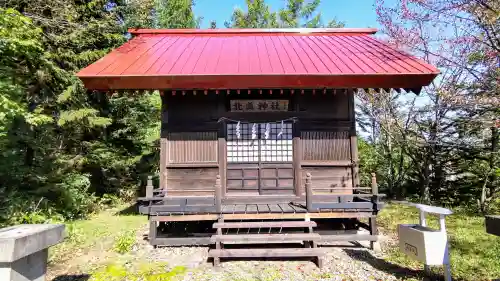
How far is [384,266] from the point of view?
17.6ft

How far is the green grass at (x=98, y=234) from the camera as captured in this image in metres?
6.30

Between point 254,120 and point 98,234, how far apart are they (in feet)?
17.3

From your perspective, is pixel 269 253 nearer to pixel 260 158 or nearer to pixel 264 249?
pixel 264 249

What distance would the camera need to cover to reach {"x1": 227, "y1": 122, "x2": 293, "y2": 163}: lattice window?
7.48 metres

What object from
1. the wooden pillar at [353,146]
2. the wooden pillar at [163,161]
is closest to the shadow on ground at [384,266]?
the wooden pillar at [353,146]

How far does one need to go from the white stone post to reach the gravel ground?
8.02 ft

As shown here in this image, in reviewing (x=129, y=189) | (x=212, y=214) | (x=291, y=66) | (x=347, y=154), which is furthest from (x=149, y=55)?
(x=129, y=189)

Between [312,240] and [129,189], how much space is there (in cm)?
989

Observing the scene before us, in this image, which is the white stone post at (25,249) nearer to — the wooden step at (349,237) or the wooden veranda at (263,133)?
the wooden veranda at (263,133)

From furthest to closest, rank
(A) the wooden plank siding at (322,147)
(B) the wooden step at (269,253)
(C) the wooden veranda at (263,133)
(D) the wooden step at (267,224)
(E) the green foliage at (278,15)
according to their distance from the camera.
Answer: (E) the green foliage at (278,15), (A) the wooden plank siding at (322,147), (C) the wooden veranda at (263,133), (D) the wooden step at (267,224), (B) the wooden step at (269,253)

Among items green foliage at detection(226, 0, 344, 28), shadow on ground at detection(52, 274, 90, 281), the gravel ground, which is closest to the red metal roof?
the gravel ground

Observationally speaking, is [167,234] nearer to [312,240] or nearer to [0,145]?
[312,240]

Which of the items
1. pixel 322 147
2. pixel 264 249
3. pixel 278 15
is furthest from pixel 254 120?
pixel 278 15

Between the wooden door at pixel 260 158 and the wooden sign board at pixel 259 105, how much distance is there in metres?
0.38
